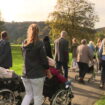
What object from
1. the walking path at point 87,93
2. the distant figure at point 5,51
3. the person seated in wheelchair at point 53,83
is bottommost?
the walking path at point 87,93

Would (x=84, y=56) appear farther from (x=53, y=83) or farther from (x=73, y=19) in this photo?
(x=73, y=19)

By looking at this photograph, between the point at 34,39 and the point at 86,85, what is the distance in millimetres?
6218

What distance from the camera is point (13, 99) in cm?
796

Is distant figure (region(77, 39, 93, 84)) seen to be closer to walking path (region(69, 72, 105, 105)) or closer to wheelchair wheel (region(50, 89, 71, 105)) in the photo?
walking path (region(69, 72, 105, 105))

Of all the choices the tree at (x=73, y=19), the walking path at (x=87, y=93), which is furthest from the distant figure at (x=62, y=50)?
the tree at (x=73, y=19)

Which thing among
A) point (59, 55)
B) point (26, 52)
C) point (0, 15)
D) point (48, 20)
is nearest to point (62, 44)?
point (59, 55)

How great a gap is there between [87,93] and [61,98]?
297 cm

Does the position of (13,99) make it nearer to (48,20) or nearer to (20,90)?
(20,90)

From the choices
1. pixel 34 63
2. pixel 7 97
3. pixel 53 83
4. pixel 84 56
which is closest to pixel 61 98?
pixel 53 83

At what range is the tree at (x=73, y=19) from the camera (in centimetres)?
6694

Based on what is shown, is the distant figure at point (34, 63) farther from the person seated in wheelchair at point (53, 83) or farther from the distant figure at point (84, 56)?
the distant figure at point (84, 56)

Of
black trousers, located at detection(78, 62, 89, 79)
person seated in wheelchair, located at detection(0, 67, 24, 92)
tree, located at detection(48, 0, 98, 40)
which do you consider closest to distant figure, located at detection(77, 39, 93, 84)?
black trousers, located at detection(78, 62, 89, 79)

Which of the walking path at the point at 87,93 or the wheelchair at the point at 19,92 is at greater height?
the wheelchair at the point at 19,92

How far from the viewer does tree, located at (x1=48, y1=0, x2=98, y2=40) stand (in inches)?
2635
